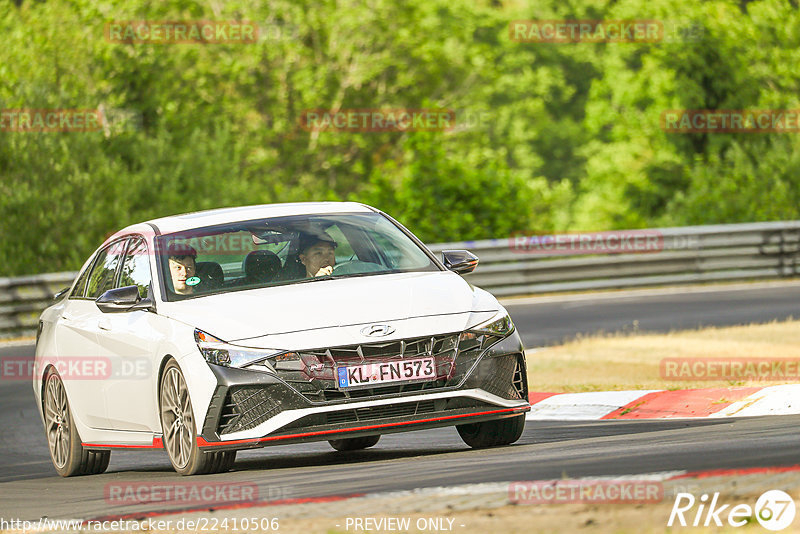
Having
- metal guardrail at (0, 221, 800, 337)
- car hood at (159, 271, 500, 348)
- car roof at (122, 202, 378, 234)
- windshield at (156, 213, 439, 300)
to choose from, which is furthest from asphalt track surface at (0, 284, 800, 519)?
metal guardrail at (0, 221, 800, 337)

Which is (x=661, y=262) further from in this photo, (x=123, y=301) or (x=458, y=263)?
(x=123, y=301)

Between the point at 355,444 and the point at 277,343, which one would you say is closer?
the point at 277,343

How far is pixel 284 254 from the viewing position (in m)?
9.53

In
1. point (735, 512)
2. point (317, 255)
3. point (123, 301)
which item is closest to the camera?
point (735, 512)

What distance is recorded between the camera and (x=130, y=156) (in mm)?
31484

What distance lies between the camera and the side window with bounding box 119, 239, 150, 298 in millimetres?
9547

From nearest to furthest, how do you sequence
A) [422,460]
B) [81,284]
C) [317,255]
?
[422,460], [317,255], [81,284]

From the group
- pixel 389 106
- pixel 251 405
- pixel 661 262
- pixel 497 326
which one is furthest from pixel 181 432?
pixel 389 106

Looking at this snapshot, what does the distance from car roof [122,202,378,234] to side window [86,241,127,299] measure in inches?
9.3

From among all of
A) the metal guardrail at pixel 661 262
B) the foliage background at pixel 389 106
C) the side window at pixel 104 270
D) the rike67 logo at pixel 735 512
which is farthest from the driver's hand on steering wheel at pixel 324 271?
the foliage background at pixel 389 106

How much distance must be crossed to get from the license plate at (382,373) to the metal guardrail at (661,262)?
15.8m

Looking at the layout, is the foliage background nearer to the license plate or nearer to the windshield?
the windshield

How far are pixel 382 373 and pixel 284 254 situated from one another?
148cm

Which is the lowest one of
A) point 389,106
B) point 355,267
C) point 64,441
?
point 389,106
